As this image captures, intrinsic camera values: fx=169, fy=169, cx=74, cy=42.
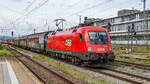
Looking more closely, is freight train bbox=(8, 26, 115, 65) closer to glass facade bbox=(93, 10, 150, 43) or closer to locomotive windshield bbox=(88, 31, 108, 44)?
locomotive windshield bbox=(88, 31, 108, 44)

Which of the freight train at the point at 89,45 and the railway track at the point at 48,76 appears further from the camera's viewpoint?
the freight train at the point at 89,45

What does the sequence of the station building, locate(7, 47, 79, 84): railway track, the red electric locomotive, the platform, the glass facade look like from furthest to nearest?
the glass facade → the station building → the red electric locomotive → locate(7, 47, 79, 84): railway track → the platform

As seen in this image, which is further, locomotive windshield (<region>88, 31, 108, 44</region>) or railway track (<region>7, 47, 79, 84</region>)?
locomotive windshield (<region>88, 31, 108, 44</region>)

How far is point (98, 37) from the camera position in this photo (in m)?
12.9

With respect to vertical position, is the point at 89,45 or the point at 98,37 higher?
the point at 98,37

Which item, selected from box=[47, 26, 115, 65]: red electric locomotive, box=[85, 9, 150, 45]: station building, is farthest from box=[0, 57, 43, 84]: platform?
box=[85, 9, 150, 45]: station building

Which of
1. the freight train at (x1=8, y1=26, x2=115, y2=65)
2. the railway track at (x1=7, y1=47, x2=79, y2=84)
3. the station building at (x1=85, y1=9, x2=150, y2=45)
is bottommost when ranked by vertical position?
the railway track at (x1=7, y1=47, x2=79, y2=84)

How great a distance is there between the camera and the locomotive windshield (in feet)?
41.4

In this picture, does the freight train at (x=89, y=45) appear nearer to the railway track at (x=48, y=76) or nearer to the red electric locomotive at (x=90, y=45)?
the red electric locomotive at (x=90, y=45)

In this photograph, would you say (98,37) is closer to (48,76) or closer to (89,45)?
(89,45)

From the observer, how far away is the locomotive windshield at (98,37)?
12.6m

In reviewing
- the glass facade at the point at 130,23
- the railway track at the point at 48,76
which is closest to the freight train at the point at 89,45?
the railway track at the point at 48,76

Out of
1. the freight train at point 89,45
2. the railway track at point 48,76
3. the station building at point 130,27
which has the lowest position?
the railway track at point 48,76

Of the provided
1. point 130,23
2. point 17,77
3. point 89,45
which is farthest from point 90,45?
point 130,23
